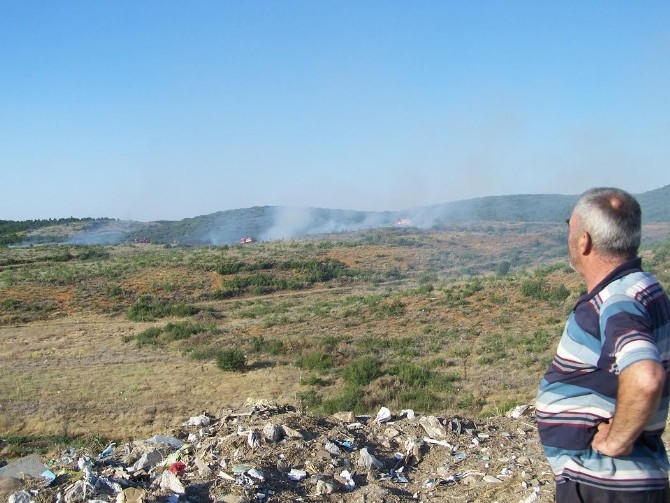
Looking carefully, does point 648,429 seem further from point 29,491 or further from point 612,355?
point 29,491

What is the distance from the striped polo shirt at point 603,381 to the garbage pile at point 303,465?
252 cm

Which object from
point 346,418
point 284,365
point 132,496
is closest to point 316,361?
point 284,365

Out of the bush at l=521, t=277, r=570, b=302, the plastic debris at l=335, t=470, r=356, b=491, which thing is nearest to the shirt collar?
the plastic debris at l=335, t=470, r=356, b=491

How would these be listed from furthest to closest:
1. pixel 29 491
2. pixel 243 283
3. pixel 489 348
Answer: pixel 243 283 → pixel 489 348 → pixel 29 491

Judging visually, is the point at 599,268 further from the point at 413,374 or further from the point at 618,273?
the point at 413,374

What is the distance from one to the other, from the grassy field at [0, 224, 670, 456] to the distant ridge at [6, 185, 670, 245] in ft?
113

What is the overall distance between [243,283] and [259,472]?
26.7 m

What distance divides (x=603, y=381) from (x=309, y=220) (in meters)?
90.2

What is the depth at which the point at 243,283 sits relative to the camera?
31.3 meters

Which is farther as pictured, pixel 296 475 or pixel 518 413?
pixel 518 413

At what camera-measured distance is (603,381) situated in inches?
Result: 81.5

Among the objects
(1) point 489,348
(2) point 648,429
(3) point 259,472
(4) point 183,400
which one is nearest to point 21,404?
(4) point 183,400

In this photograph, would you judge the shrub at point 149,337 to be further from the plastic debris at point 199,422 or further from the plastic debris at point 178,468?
the plastic debris at point 178,468

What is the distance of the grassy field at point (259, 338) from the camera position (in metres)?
11.7
